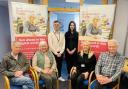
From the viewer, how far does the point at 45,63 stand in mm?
3984

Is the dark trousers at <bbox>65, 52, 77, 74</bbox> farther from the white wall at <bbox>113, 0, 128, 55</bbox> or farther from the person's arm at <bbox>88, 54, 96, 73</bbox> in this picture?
the white wall at <bbox>113, 0, 128, 55</bbox>

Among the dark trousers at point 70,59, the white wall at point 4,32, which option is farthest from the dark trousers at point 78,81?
the white wall at point 4,32

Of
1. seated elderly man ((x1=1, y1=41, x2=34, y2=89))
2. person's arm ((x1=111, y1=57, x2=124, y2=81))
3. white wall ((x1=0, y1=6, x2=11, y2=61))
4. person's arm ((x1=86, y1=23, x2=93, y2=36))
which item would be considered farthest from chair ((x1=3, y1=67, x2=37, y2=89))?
white wall ((x1=0, y1=6, x2=11, y2=61))

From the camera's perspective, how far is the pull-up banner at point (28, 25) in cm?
438

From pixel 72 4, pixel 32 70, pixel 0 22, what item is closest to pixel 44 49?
pixel 32 70

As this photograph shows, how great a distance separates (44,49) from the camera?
156 inches

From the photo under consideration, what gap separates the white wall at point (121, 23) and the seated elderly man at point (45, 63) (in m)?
1.64

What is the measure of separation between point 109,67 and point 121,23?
4.77ft

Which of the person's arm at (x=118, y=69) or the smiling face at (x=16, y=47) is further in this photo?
the smiling face at (x=16, y=47)

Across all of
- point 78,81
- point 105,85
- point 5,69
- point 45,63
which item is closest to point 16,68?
point 5,69

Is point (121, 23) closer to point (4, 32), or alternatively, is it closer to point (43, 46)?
point (43, 46)

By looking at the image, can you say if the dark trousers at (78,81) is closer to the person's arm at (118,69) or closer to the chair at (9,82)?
the person's arm at (118,69)

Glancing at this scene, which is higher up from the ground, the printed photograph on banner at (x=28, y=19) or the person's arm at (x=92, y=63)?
the printed photograph on banner at (x=28, y=19)

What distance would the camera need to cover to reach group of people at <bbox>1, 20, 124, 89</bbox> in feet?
11.7
